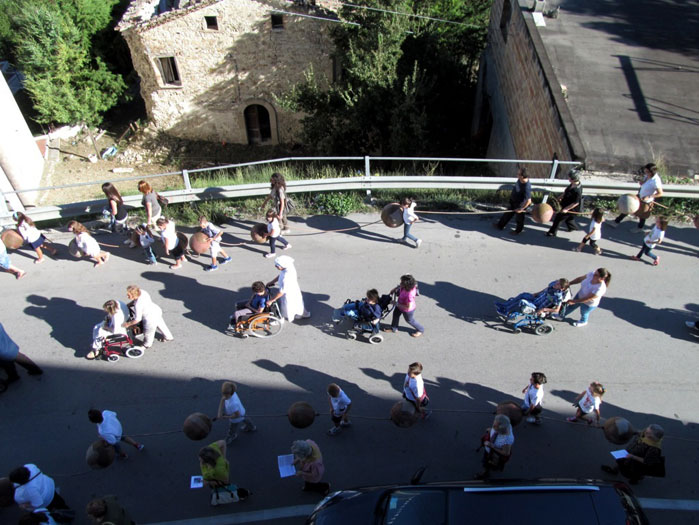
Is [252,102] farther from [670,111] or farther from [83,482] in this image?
[83,482]

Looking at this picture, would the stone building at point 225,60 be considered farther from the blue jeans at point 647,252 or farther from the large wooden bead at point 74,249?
the blue jeans at point 647,252

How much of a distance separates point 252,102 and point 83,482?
2005cm

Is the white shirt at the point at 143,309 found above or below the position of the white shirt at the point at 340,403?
above

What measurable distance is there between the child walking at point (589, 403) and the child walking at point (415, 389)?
191cm

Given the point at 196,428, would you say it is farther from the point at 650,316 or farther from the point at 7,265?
the point at 650,316

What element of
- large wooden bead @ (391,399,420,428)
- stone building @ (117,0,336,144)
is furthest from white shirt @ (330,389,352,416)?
stone building @ (117,0,336,144)

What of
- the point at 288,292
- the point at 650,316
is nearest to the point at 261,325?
the point at 288,292

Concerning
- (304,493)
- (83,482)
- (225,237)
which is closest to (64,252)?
(225,237)

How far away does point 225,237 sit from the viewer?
31.3 feet

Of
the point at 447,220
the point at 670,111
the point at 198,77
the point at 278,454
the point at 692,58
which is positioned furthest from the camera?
the point at 198,77

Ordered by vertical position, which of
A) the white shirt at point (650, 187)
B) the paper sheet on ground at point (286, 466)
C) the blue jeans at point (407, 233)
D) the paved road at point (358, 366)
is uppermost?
the white shirt at point (650, 187)

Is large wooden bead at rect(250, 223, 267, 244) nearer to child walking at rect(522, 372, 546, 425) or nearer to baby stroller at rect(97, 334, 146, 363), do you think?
baby stroller at rect(97, 334, 146, 363)

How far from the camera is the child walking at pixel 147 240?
859 cm

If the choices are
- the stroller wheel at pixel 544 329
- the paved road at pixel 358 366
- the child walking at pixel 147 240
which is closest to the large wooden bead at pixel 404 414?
the paved road at pixel 358 366
